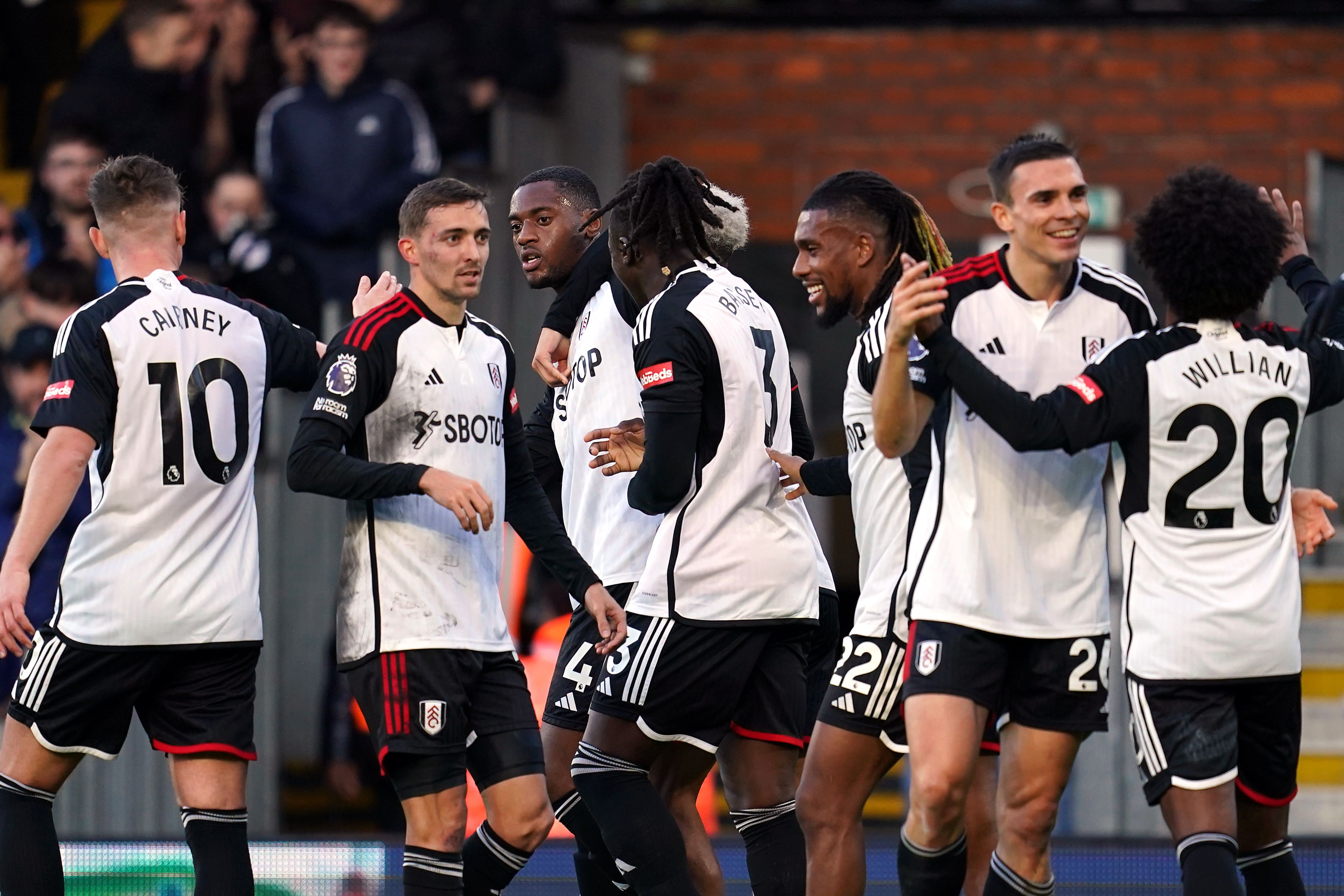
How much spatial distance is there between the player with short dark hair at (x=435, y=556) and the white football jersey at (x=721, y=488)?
8.4 inches

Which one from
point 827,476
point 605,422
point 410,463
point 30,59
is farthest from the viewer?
Result: point 30,59

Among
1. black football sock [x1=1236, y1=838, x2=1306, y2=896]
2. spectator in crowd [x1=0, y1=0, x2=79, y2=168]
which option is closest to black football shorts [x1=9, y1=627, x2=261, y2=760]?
black football sock [x1=1236, y1=838, x2=1306, y2=896]

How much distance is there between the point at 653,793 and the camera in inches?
193

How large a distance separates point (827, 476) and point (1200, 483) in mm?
1025

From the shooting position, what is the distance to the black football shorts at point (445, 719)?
4664mm

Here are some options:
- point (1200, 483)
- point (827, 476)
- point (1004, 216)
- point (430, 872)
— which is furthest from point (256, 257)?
point (1200, 483)

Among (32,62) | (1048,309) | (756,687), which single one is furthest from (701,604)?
(32,62)

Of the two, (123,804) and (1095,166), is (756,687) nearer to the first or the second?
(123,804)

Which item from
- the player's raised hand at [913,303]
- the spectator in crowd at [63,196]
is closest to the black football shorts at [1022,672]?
the player's raised hand at [913,303]

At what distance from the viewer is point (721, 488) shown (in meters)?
4.90

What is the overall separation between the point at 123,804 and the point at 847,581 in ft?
13.8

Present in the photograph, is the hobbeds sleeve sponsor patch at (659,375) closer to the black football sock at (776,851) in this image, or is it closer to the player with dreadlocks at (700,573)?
the player with dreadlocks at (700,573)

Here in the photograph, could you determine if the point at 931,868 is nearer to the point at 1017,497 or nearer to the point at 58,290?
the point at 1017,497

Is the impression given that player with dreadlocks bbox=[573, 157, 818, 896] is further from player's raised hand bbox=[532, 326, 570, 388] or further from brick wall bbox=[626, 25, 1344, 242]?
brick wall bbox=[626, 25, 1344, 242]
